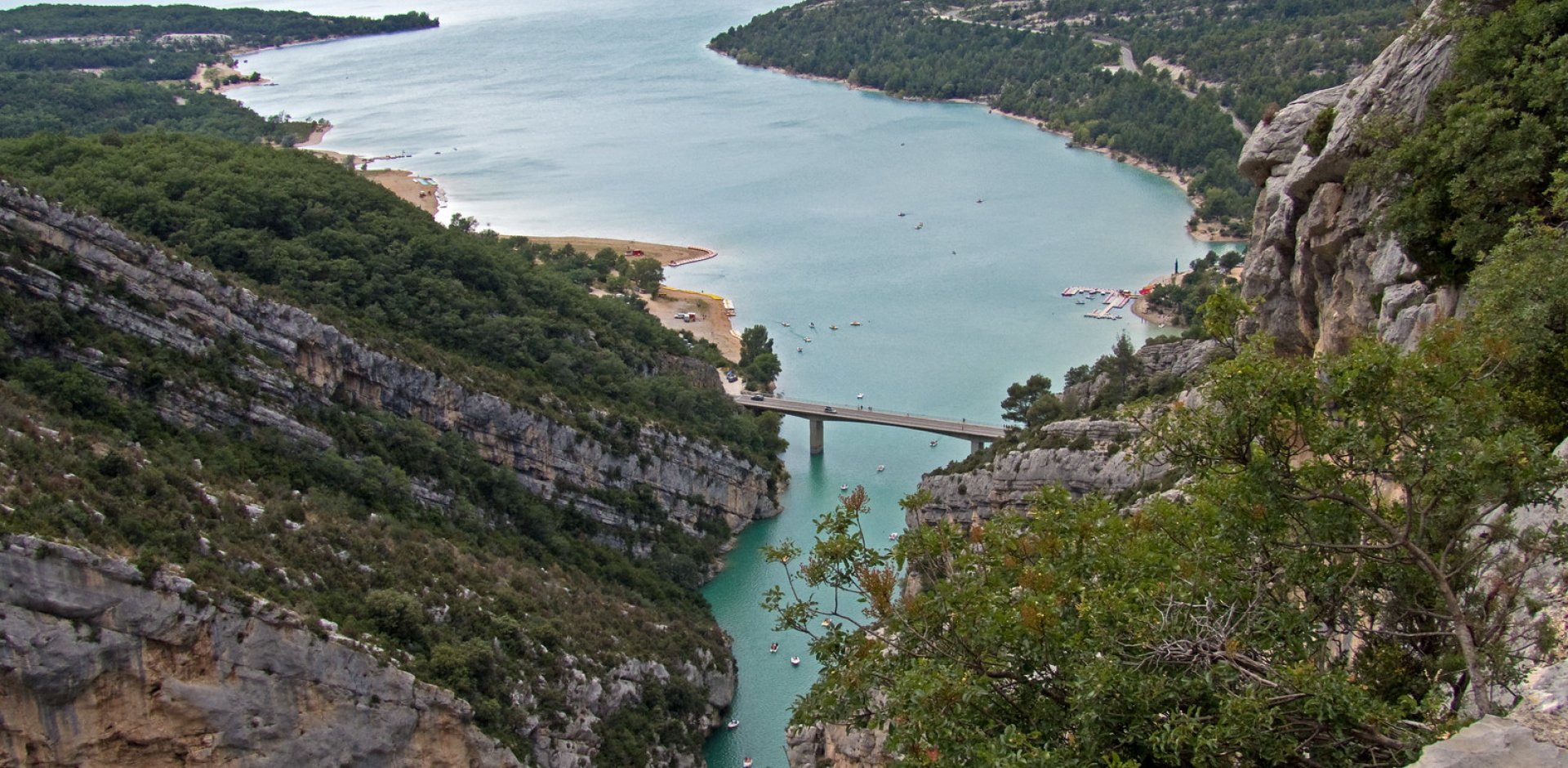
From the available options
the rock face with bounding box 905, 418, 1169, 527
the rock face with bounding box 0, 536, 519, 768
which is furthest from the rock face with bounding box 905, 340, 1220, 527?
the rock face with bounding box 0, 536, 519, 768

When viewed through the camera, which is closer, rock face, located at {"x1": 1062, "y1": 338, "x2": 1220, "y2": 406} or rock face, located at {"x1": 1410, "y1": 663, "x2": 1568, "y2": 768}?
rock face, located at {"x1": 1410, "y1": 663, "x2": 1568, "y2": 768}

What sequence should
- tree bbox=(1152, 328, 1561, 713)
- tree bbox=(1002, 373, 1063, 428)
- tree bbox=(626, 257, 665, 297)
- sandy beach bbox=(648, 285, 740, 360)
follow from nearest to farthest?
tree bbox=(1152, 328, 1561, 713), tree bbox=(1002, 373, 1063, 428), sandy beach bbox=(648, 285, 740, 360), tree bbox=(626, 257, 665, 297)

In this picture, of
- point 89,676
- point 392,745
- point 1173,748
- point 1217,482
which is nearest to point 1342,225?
point 1217,482

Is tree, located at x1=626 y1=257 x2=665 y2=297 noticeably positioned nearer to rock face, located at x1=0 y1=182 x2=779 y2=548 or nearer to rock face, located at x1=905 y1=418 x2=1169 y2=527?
rock face, located at x1=0 y1=182 x2=779 y2=548

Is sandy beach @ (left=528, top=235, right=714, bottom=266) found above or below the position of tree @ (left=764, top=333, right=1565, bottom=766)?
below

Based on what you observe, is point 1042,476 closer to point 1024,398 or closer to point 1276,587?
point 1024,398

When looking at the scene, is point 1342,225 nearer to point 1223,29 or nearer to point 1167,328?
point 1167,328

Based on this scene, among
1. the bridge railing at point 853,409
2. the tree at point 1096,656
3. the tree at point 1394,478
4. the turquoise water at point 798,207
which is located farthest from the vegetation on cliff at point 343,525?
the tree at point 1394,478
